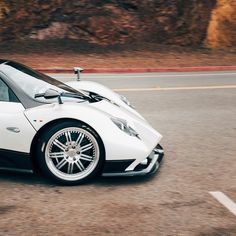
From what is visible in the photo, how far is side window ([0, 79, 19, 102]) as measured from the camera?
4.97 meters

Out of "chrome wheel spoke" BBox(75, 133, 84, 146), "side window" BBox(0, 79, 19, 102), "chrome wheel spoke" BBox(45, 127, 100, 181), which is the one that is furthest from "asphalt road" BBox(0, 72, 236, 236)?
"side window" BBox(0, 79, 19, 102)

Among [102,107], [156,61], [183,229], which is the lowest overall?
[156,61]

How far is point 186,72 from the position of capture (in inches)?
636

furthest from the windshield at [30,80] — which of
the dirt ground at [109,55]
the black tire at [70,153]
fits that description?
the dirt ground at [109,55]

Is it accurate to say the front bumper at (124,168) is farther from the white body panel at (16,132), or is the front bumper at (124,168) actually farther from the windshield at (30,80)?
the windshield at (30,80)

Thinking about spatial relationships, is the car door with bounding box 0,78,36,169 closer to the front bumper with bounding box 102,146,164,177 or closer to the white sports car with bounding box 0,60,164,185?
the white sports car with bounding box 0,60,164,185

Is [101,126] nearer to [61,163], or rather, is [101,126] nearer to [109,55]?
[61,163]

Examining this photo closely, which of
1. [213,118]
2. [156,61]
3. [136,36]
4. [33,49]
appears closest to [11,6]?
[33,49]

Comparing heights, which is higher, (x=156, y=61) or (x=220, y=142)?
(x=220, y=142)

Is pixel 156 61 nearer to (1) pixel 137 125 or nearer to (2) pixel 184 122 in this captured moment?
(2) pixel 184 122

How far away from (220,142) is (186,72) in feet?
31.8

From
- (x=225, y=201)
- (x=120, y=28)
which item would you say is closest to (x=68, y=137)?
(x=225, y=201)

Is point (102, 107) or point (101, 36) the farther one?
point (101, 36)

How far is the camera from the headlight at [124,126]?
492 cm
